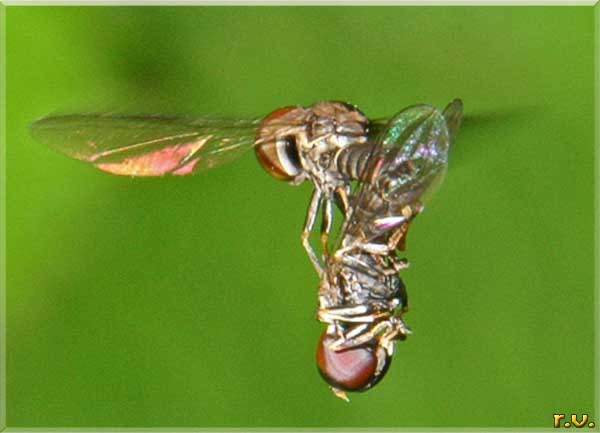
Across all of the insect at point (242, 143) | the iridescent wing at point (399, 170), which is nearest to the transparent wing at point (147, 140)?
the insect at point (242, 143)

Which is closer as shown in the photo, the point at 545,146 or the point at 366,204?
the point at 366,204

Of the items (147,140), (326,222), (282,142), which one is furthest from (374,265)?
(147,140)

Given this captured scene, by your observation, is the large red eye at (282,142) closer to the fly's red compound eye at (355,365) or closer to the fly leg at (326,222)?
the fly leg at (326,222)

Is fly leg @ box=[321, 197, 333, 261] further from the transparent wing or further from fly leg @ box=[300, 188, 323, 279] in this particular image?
the transparent wing

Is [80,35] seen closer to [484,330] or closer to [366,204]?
[366,204]

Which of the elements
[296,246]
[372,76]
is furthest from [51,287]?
[372,76]

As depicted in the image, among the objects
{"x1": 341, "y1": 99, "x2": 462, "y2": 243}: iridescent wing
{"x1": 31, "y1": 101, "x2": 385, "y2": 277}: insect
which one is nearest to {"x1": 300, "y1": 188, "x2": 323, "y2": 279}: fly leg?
{"x1": 31, "y1": 101, "x2": 385, "y2": 277}: insect
